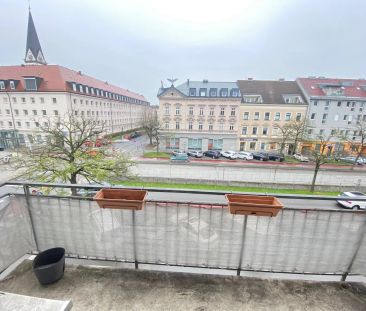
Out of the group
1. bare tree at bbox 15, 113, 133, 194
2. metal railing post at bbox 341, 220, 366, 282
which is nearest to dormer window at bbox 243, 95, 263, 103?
bare tree at bbox 15, 113, 133, 194

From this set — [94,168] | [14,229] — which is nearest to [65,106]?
[94,168]

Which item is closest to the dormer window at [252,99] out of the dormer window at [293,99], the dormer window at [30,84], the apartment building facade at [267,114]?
the apartment building facade at [267,114]

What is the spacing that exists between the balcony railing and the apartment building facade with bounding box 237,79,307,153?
3289 centimetres

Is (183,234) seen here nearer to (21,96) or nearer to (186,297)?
(186,297)

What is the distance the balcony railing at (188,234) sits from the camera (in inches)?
102

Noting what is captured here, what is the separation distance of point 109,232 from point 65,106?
37.1 metres

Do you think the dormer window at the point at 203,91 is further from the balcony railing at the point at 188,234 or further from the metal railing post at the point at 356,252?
the metal railing post at the point at 356,252

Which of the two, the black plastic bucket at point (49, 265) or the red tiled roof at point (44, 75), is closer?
the black plastic bucket at point (49, 265)

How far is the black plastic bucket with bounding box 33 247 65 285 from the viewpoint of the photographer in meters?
2.53

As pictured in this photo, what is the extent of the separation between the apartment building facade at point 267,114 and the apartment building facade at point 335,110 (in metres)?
1.76

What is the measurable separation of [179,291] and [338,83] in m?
46.1

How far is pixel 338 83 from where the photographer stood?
115 ft

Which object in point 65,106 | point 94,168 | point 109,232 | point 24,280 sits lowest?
point 94,168

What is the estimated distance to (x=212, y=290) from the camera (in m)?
2.58
